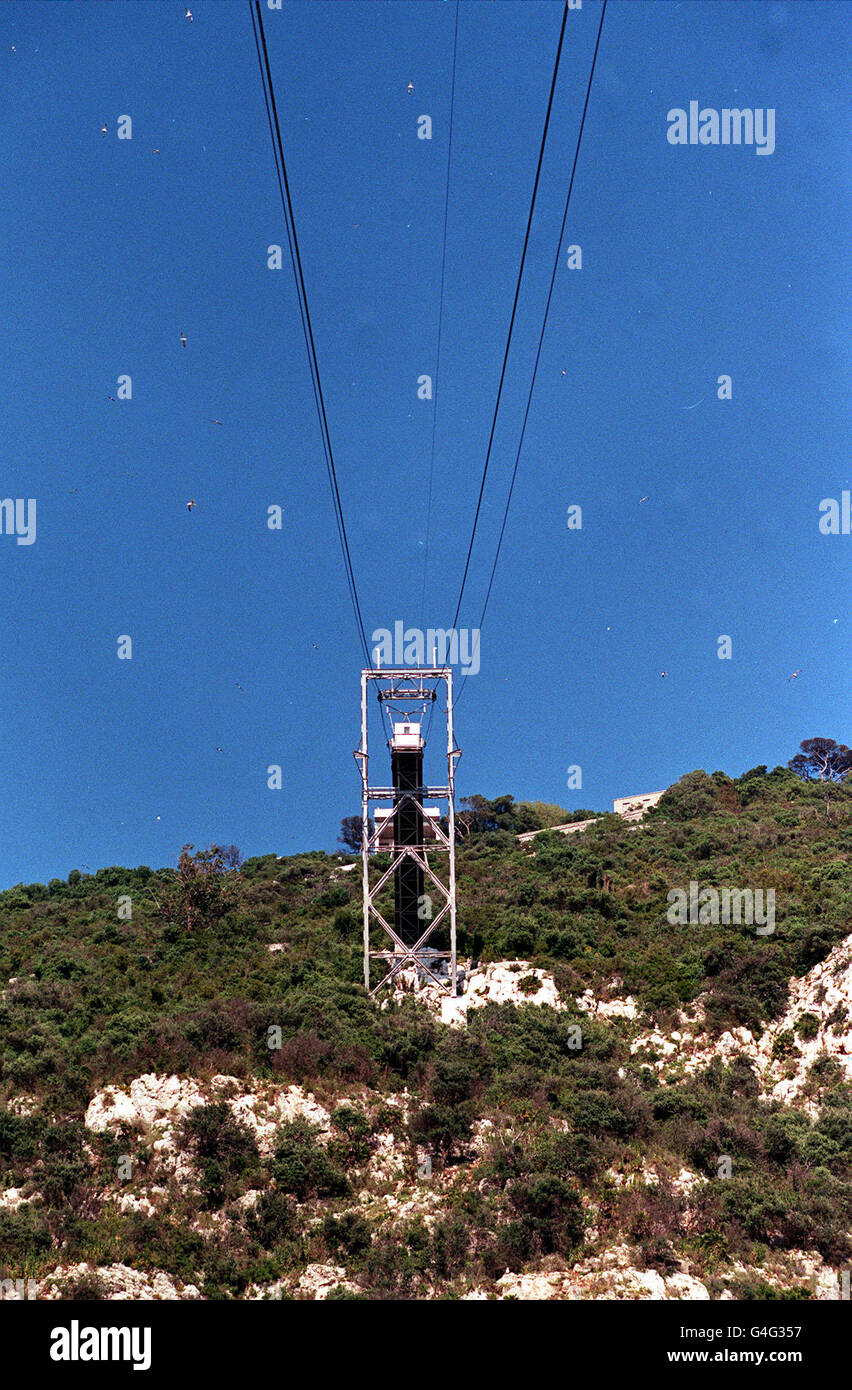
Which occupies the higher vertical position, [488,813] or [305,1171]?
[488,813]

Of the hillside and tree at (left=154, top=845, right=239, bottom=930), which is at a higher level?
tree at (left=154, top=845, right=239, bottom=930)

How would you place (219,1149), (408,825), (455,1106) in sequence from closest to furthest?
(219,1149) < (455,1106) < (408,825)

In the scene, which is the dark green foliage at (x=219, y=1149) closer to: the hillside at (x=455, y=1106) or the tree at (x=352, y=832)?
the hillside at (x=455, y=1106)

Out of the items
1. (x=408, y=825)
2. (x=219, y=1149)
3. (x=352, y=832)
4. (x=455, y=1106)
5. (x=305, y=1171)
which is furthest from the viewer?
(x=352, y=832)

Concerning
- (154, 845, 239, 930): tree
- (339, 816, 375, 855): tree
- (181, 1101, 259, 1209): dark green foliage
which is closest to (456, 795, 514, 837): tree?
(339, 816, 375, 855): tree

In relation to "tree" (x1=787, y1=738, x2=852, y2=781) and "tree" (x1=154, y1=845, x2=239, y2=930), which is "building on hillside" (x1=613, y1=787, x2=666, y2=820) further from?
"tree" (x1=154, y1=845, x2=239, y2=930)

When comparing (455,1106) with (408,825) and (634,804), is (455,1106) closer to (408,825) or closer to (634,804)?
(408,825)

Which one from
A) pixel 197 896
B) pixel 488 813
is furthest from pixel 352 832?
pixel 197 896
